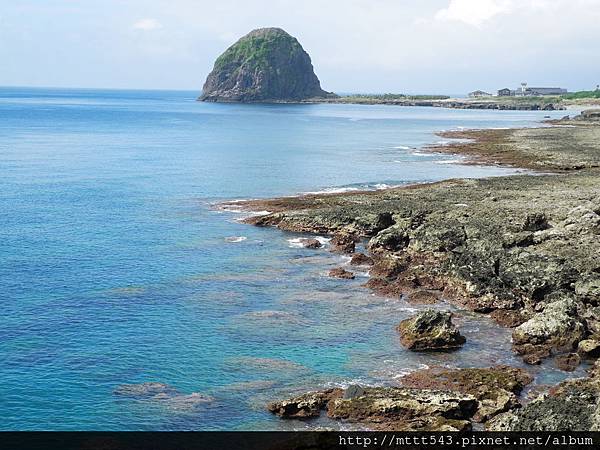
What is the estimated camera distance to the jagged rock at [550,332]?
3653 cm

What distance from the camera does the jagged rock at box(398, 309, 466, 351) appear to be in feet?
122

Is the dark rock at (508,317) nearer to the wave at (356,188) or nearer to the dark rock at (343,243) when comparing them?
the dark rock at (343,243)

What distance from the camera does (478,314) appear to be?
1713 inches

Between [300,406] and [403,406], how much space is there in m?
4.71

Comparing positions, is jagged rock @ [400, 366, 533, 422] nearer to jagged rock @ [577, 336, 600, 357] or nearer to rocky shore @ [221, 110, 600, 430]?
rocky shore @ [221, 110, 600, 430]

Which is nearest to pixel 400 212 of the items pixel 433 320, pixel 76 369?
pixel 433 320

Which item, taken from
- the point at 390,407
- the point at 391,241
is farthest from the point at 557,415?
the point at 391,241

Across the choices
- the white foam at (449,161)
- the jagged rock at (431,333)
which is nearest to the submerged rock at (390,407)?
the jagged rock at (431,333)

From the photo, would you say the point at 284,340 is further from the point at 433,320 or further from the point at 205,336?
the point at 433,320

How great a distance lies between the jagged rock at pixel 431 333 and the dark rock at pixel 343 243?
19365 millimetres

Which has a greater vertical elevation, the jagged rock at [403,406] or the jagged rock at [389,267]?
the jagged rock at [389,267]

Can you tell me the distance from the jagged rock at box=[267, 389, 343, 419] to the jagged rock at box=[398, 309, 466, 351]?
29.1 feet

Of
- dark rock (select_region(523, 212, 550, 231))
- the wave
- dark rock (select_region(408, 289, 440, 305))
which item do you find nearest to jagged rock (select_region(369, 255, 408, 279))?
dark rock (select_region(408, 289, 440, 305))

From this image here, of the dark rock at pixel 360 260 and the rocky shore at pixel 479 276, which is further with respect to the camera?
the dark rock at pixel 360 260
